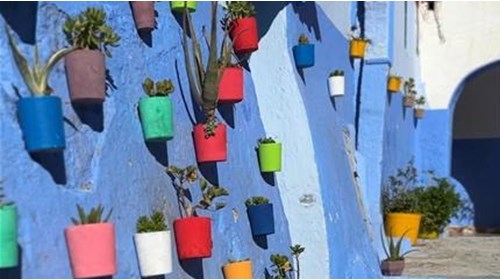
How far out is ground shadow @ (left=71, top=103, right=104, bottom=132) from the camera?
3.00 meters

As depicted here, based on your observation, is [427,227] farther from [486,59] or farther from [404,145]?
[486,59]

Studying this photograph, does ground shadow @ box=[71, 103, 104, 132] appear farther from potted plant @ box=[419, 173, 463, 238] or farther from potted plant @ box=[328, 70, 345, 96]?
potted plant @ box=[419, 173, 463, 238]

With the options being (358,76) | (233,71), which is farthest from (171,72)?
(358,76)

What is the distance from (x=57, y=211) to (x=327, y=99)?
398 centimetres

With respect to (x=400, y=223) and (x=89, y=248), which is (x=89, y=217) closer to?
(x=89, y=248)

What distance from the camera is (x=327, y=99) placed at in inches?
253

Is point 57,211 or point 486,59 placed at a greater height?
point 486,59

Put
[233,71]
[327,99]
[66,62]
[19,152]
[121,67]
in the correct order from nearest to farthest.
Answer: [19,152]
[66,62]
[121,67]
[233,71]
[327,99]

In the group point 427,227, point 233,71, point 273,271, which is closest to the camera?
point 233,71

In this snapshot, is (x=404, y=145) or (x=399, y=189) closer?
(x=399, y=189)

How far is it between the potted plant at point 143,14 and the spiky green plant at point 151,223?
0.91 meters

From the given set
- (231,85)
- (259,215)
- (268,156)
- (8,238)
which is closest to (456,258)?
(268,156)

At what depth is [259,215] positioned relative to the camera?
14.6 ft

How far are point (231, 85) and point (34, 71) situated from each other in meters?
1.74
